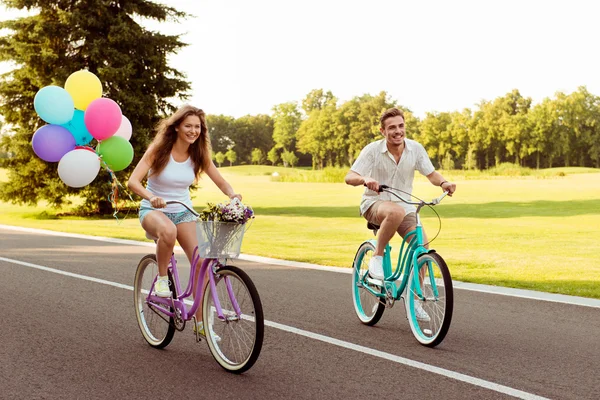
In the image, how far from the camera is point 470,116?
115750 millimetres

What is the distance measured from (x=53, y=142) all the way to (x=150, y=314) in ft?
11.8

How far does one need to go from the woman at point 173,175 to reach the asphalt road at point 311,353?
26.8 inches

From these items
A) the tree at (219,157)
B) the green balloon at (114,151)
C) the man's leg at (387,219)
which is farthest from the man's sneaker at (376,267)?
the tree at (219,157)

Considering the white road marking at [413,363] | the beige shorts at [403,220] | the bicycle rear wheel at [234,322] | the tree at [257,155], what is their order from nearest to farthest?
1. the white road marking at [413,363]
2. the bicycle rear wheel at [234,322]
3. the beige shorts at [403,220]
4. the tree at [257,155]

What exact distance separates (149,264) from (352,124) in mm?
114749

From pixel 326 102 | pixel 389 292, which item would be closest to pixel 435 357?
pixel 389 292

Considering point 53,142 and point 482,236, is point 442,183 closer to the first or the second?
point 53,142

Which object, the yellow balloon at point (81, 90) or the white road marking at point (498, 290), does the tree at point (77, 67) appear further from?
the yellow balloon at point (81, 90)

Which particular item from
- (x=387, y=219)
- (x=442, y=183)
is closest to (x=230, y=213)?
(x=387, y=219)

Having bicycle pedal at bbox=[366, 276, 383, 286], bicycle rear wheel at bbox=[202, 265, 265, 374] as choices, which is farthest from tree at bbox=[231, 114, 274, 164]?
bicycle rear wheel at bbox=[202, 265, 265, 374]

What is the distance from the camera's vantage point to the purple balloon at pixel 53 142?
8.80m

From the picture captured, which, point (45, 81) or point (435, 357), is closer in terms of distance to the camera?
point (435, 357)

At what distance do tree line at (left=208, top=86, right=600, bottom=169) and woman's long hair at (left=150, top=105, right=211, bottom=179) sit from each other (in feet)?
313

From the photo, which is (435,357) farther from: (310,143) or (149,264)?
(310,143)
